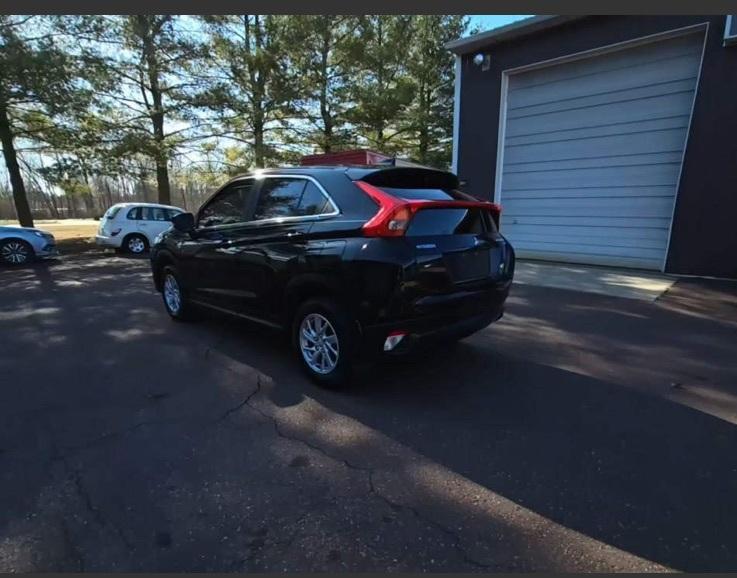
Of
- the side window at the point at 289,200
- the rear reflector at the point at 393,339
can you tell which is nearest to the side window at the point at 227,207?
the side window at the point at 289,200

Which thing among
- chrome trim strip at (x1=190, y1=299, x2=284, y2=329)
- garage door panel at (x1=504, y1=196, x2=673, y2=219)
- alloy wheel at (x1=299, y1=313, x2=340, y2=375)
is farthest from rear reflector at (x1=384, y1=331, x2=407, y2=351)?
garage door panel at (x1=504, y1=196, x2=673, y2=219)

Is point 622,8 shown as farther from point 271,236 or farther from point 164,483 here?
point 164,483

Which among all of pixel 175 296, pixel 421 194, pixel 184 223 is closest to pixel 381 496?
pixel 421 194

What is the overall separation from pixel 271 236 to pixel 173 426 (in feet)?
5.57

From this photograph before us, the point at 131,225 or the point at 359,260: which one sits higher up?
the point at 359,260

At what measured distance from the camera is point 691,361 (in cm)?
397

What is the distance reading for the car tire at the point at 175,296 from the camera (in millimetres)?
5078

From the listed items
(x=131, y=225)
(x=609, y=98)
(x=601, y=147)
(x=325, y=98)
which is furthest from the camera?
(x=325, y=98)

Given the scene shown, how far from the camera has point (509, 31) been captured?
912 cm

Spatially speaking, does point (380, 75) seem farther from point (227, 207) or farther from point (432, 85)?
point (227, 207)

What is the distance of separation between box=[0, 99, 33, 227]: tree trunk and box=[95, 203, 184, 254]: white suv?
431 centimetres

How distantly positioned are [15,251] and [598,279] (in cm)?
1356

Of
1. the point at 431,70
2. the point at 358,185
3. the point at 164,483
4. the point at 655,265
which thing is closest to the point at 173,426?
the point at 164,483

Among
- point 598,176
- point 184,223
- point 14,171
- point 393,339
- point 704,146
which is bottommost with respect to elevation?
point 393,339
